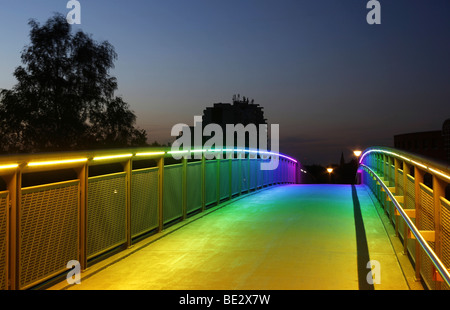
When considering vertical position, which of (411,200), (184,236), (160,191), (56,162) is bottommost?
(184,236)

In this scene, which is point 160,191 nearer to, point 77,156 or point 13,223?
point 77,156

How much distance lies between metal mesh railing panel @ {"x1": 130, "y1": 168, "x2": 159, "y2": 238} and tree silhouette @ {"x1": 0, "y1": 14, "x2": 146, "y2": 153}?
851 inches

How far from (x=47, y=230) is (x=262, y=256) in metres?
2.90

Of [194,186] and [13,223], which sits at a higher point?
[13,223]

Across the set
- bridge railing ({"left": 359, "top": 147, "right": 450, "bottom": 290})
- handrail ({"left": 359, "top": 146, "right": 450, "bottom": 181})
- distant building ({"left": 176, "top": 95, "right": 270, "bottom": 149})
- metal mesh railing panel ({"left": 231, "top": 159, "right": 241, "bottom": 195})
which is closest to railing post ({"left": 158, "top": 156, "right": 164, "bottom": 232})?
bridge railing ({"left": 359, "top": 147, "right": 450, "bottom": 290})

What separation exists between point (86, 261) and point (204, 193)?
547 centimetres

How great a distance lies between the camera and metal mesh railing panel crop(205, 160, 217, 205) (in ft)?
38.3

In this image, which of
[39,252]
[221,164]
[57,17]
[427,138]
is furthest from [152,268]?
[427,138]

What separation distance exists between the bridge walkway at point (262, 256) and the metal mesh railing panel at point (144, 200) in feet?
0.83

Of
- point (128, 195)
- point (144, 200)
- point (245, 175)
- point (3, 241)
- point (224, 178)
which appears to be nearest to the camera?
point (3, 241)

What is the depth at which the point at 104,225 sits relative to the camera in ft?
21.7

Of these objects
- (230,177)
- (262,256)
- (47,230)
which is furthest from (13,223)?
(230,177)

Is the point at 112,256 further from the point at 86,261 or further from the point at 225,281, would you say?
the point at 225,281

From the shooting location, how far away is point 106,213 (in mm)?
6664
